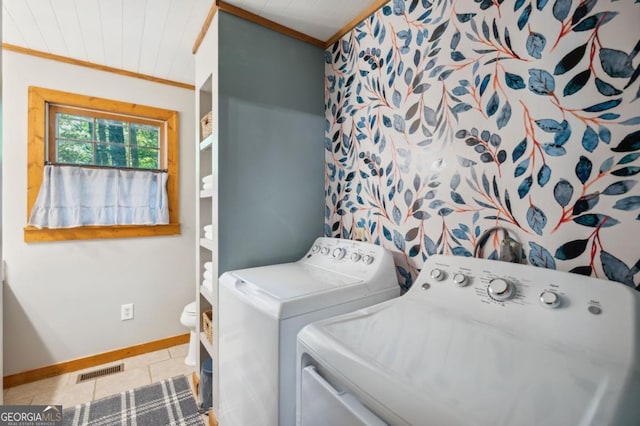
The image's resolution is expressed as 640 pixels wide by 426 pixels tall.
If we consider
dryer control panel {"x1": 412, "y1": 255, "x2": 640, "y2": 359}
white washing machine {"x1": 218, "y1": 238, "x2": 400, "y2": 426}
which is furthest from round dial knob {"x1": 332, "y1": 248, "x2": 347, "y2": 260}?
dryer control panel {"x1": 412, "y1": 255, "x2": 640, "y2": 359}

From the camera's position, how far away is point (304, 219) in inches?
71.9

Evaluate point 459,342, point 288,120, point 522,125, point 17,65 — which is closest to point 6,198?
point 17,65

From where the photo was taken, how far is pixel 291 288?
1204mm

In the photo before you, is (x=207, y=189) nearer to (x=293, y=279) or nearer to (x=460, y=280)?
(x=293, y=279)

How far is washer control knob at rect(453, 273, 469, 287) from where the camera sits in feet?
3.40

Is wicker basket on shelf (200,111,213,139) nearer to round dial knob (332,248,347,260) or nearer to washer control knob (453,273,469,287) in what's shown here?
round dial knob (332,248,347,260)

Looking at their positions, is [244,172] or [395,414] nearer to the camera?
[395,414]

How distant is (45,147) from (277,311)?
2.23 metres

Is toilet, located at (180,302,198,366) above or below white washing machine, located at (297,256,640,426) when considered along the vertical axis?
below

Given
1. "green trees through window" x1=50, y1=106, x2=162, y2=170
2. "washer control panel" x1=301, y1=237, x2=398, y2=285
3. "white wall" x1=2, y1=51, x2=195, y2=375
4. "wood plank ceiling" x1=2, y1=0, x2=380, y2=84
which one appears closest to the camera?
"washer control panel" x1=301, y1=237, x2=398, y2=285

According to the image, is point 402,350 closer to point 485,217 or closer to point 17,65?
point 485,217

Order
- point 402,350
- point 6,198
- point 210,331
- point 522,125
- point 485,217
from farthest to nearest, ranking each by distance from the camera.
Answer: point 6,198, point 210,331, point 485,217, point 522,125, point 402,350

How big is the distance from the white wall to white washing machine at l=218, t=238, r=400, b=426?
4.20ft

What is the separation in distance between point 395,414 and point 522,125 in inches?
40.2
